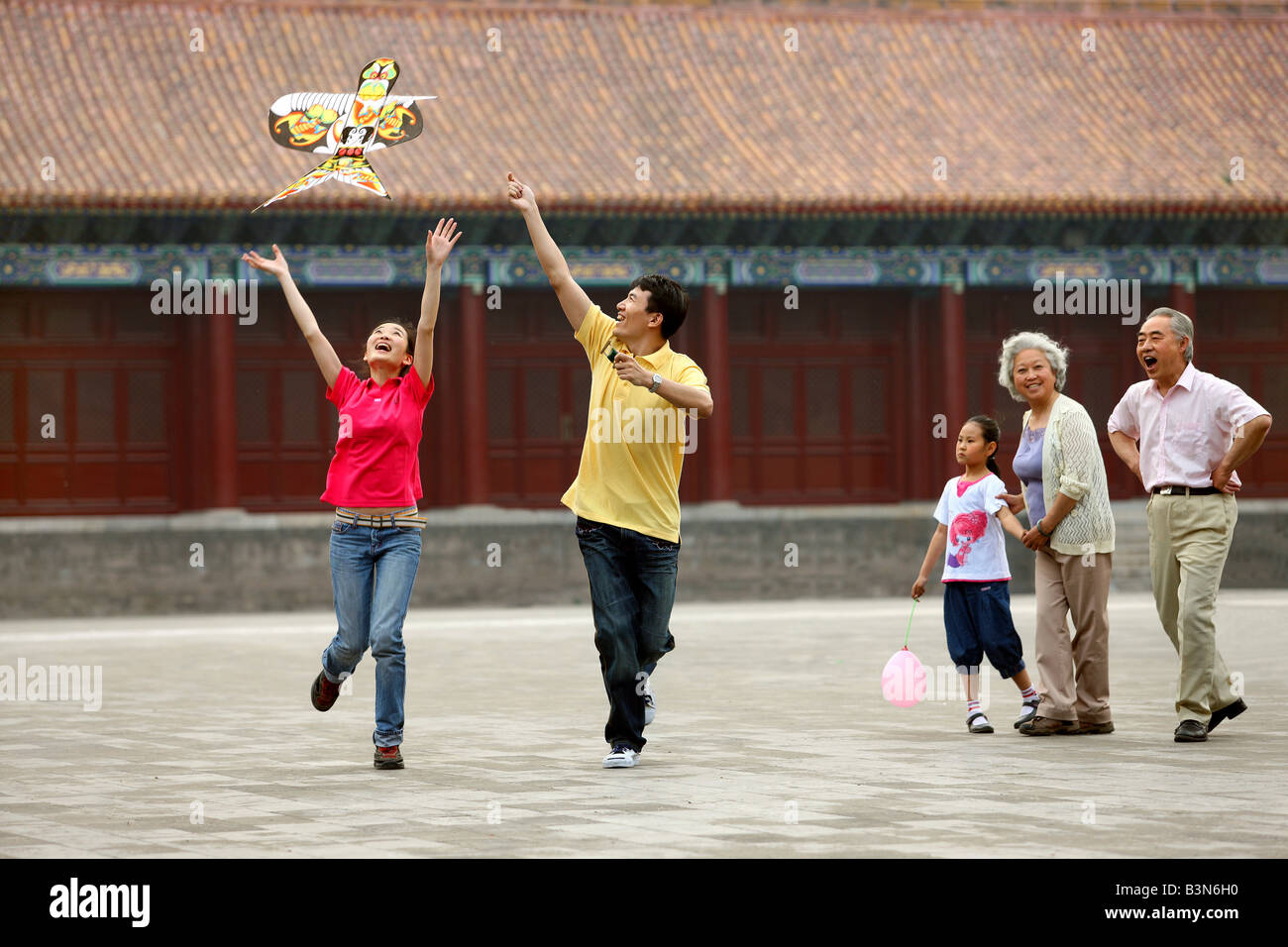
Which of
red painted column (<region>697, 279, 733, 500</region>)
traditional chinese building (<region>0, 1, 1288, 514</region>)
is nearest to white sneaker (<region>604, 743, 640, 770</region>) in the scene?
traditional chinese building (<region>0, 1, 1288, 514</region>)

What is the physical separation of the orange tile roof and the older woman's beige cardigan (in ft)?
40.6

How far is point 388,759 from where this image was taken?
6969 mm

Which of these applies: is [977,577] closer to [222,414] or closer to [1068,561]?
[1068,561]

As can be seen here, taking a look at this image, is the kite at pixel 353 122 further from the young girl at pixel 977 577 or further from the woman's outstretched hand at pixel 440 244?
the young girl at pixel 977 577

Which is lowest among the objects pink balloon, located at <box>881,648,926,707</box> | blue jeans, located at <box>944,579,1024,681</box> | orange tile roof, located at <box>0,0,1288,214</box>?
pink balloon, located at <box>881,648,926,707</box>

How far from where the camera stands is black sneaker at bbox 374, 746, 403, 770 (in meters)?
6.97

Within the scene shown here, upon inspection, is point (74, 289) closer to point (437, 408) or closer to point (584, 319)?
point (437, 408)

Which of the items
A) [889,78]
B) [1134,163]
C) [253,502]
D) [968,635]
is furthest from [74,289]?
[968,635]

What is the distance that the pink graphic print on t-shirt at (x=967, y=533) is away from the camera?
8.17m

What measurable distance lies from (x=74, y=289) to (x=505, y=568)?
5.07 metres

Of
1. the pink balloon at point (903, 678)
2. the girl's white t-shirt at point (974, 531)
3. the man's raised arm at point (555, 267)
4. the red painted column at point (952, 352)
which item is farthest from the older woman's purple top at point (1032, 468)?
the red painted column at point (952, 352)

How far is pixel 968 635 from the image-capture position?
322 inches

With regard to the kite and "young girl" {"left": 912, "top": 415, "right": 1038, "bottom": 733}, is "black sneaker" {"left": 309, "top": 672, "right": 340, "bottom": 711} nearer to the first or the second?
the kite

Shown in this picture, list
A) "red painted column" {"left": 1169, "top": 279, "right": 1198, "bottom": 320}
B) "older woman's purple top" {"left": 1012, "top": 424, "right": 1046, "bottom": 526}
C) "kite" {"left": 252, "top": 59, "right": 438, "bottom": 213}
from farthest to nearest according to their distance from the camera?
"red painted column" {"left": 1169, "top": 279, "right": 1198, "bottom": 320}, "older woman's purple top" {"left": 1012, "top": 424, "right": 1046, "bottom": 526}, "kite" {"left": 252, "top": 59, "right": 438, "bottom": 213}
